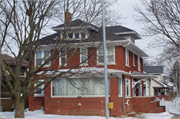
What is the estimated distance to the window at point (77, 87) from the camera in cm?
2250

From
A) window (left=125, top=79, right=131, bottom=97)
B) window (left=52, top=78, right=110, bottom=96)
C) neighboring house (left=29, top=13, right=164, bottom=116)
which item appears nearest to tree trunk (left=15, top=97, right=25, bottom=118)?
neighboring house (left=29, top=13, right=164, bottom=116)

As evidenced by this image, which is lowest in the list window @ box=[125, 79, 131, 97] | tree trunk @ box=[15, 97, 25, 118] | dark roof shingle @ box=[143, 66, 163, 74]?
tree trunk @ box=[15, 97, 25, 118]

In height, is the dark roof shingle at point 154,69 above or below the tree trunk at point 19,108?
above

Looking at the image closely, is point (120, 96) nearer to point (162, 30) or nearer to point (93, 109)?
point (93, 109)

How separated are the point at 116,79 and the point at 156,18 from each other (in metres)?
5.85

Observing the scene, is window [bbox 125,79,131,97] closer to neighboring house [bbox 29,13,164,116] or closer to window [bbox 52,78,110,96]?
neighboring house [bbox 29,13,164,116]

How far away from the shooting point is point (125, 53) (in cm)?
2448

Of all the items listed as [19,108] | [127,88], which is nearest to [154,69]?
[127,88]

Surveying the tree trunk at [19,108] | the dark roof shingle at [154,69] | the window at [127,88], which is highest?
the dark roof shingle at [154,69]

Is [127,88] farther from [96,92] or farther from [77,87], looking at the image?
[77,87]

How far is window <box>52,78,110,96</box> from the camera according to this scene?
73.8ft

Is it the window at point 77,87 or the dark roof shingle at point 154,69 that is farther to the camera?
the dark roof shingle at point 154,69

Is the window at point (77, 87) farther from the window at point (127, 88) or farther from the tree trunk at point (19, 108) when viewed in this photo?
the tree trunk at point (19, 108)

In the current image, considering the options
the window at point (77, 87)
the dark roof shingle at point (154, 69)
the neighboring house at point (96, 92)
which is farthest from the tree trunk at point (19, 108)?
the dark roof shingle at point (154, 69)
